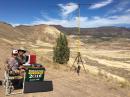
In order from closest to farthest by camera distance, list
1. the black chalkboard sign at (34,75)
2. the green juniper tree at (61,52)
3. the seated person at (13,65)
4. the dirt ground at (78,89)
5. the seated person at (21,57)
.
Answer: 1. the black chalkboard sign at (34,75)
2. the seated person at (13,65)
3. the seated person at (21,57)
4. the dirt ground at (78,89)
5. the green juniper tree at (61,52)

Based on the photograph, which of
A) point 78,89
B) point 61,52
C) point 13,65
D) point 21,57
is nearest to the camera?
point 13,65

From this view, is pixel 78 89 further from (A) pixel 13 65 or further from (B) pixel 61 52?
(B) pixel 61 52

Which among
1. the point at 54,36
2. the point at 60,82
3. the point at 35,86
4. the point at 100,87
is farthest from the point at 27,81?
the point at 54,36

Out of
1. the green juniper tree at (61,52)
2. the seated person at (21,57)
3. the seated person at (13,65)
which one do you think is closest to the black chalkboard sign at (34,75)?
the seated person at (13,65)

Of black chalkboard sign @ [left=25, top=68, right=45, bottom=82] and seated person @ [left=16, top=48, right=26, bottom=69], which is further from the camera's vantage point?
seated person @ [left=16, top=48, right=26, bottom=69]

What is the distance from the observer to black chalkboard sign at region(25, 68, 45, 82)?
409 inches

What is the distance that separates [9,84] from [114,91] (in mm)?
5526

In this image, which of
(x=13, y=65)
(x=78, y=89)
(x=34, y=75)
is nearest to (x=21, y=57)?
(x=13, y=65)

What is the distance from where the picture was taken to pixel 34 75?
1055 centimetres

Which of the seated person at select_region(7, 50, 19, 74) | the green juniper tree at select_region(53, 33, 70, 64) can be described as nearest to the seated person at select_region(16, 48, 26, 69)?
the seated person at select_region(7, 50, 19, 74)

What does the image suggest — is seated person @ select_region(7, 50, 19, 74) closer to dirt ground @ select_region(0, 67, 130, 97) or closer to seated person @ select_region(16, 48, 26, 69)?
seated person @ select_region(16, 48, 26, 69)

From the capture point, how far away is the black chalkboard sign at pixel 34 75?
34.1 feet

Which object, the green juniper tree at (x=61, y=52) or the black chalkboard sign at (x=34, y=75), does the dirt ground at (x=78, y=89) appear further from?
the green juniper tree at (x=61, y=52)

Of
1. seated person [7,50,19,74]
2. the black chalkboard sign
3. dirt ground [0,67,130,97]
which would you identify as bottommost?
dirt ground [0,67,130,97]
